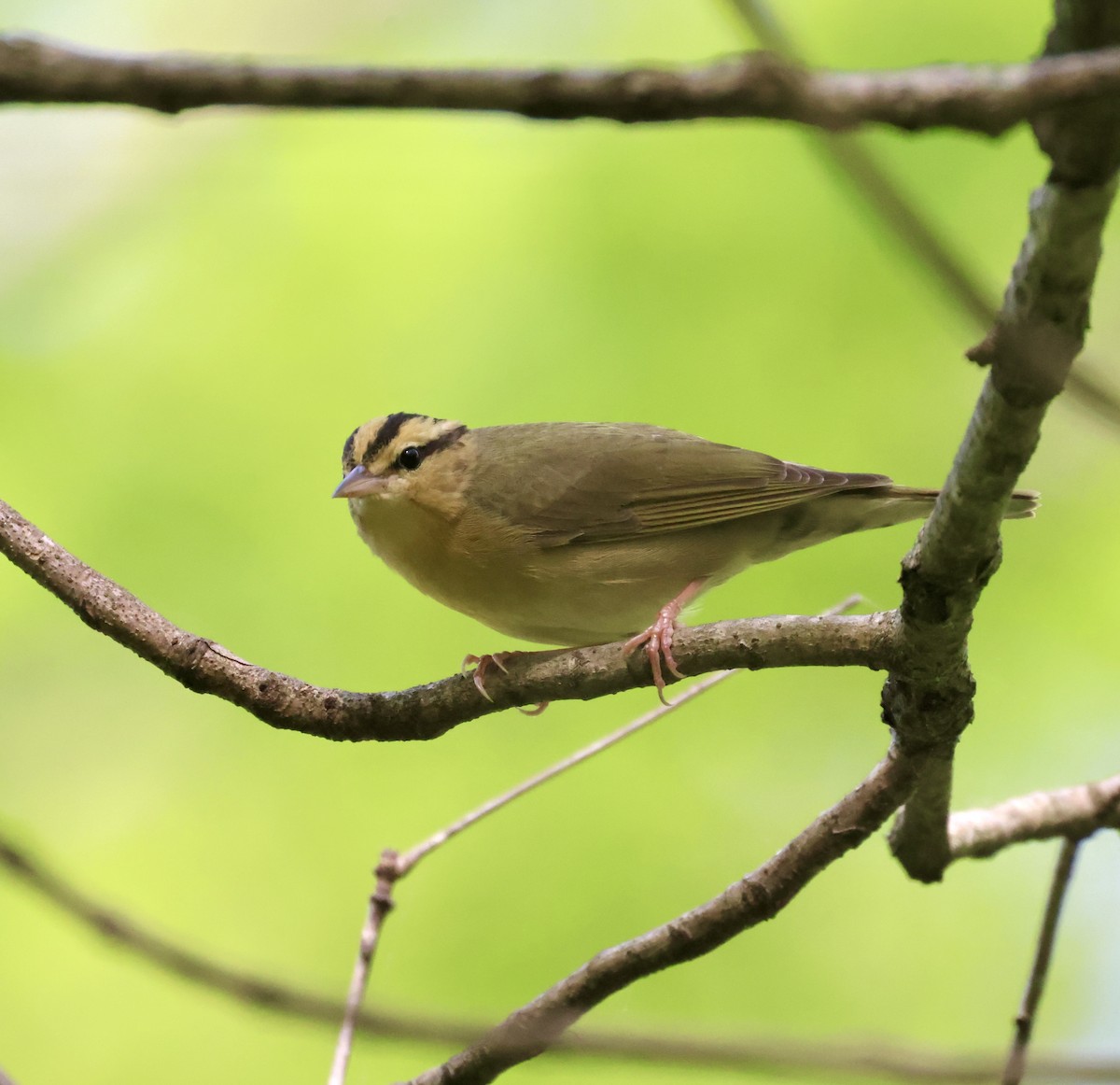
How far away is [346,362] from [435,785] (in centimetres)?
219

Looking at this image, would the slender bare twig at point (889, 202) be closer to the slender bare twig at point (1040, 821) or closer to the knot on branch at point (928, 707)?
the knot on branch at point (928, 707)

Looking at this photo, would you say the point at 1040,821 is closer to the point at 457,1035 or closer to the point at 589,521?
the point at 589,521

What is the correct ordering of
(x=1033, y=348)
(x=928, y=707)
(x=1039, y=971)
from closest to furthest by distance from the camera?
(x=1033, y=348), (x=928, y=707), (x=1039, y=971)

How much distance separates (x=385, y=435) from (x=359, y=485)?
0.27m

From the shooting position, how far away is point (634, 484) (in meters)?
4.82

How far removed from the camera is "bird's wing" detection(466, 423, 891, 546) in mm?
4520

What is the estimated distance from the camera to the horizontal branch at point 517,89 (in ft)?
3.86

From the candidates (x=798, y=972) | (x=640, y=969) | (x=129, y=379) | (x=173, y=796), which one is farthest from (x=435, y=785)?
(x=640, y=969)

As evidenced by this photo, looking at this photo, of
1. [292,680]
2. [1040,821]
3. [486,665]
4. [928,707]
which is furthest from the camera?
[486,665]

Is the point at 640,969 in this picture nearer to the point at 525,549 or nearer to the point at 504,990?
the point at 525,549

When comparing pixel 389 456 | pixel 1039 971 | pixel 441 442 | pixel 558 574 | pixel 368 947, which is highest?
pixel 441 442

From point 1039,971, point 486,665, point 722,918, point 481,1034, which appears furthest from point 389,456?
point 481,1034

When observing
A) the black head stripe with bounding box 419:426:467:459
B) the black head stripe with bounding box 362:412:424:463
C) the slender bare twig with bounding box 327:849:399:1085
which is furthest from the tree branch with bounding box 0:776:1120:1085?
the black head stripe with bounding box 419:426:467:459

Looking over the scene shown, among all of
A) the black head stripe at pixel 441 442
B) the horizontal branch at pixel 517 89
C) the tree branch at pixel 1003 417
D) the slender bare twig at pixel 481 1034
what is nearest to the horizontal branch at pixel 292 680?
the tree branch at pixel 1003 417
